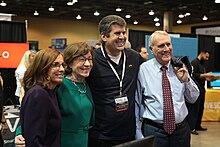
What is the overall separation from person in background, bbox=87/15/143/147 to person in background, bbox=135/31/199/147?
11cm

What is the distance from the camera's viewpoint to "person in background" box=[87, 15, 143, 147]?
201 cm

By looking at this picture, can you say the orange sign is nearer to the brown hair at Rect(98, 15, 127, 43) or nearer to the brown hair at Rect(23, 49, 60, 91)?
the brown hair at Rect(98, 15, 127, 43)

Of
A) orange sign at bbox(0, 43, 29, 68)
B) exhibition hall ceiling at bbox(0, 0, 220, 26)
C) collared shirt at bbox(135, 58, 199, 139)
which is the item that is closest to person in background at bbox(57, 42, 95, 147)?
collared shirt at bbox(135, 58, 199, 139)

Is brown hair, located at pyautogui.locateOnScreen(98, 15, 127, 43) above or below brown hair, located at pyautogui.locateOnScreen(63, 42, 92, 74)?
above

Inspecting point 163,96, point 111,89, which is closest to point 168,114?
point 163,96

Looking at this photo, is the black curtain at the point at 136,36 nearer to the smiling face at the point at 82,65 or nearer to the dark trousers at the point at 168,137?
the dark trousers at the point at 168,137

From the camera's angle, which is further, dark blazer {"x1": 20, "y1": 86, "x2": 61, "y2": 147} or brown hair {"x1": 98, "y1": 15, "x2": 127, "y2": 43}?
brown hair {"x1": 98, "y1": 15, "x2": 127, "y2": 43}

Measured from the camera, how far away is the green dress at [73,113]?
1.82 metres

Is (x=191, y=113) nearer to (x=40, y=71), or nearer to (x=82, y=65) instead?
(x=82, y=65)

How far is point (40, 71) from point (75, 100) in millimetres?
292

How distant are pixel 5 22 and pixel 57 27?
8344 millimetres

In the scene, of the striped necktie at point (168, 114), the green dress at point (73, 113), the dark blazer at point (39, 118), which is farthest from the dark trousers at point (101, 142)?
the dark blazer at point (39, 118)

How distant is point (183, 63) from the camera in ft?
6.85

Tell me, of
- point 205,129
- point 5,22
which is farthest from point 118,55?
point 5,22
